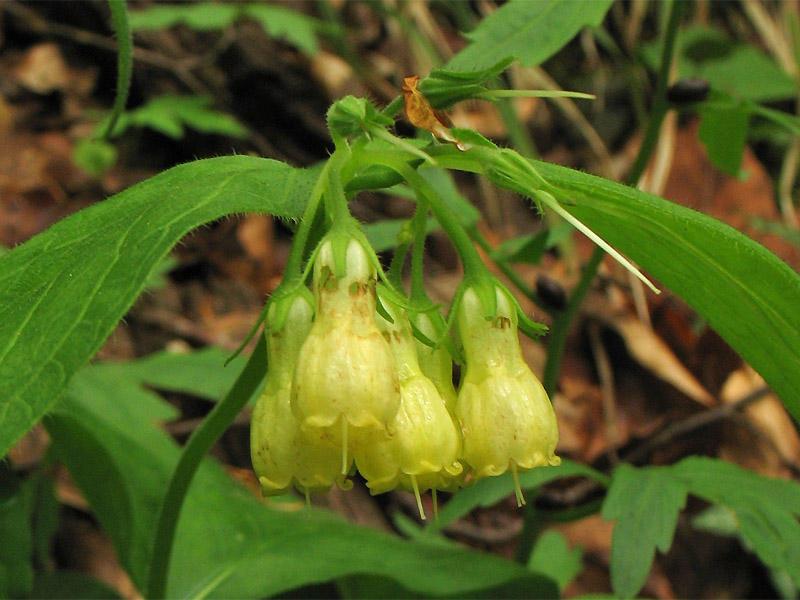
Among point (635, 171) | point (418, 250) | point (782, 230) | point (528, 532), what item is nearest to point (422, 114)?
point (418, 250)

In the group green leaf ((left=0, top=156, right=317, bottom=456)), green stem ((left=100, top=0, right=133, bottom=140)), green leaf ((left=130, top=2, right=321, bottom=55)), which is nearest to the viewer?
green leaf ((left=0, top=156, right=317, bottom=456))

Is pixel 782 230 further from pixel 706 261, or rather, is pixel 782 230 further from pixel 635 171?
pixel 706 261

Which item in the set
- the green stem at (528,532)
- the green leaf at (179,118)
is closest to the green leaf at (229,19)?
the green leaf at (179,118)

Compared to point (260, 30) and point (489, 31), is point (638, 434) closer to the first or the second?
point (489, 31)

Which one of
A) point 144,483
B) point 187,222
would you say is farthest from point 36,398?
point 144,483

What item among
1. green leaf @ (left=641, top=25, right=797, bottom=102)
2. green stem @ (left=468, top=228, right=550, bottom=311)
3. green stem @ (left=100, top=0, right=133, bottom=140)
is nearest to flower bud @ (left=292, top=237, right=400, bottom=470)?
green stem @ (left=100, top=0, right=133, bottom=140)

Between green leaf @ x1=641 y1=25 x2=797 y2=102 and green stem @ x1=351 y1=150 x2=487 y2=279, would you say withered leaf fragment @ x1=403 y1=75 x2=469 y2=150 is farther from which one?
green leaf @ x1=641 y1=25 x2=797 y2=102
